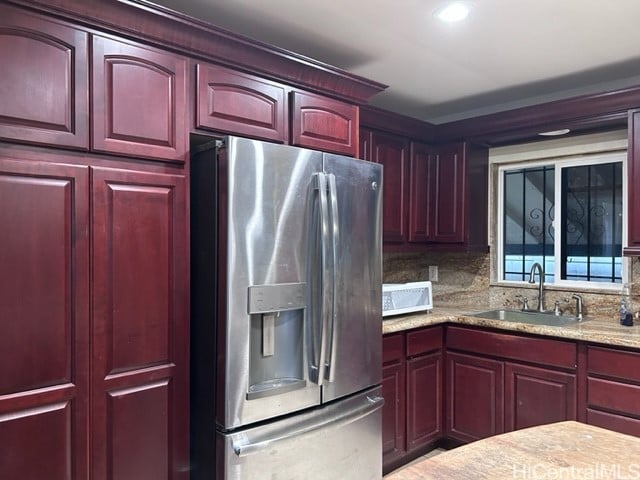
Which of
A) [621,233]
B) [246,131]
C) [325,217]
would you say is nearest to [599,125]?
[621,233]

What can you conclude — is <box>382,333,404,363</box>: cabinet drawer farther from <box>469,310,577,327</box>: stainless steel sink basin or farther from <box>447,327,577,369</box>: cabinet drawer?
<box>469,310,577,327</box>: stainless steel sink basin

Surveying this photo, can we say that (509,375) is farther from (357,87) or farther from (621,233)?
(357,87)

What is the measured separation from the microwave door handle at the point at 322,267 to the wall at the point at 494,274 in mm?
1742

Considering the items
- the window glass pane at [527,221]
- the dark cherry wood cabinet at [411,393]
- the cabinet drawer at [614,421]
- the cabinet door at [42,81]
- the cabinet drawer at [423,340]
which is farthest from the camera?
the window glass pane at [527,221]

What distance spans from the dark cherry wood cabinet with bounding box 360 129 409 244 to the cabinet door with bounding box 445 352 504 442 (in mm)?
914

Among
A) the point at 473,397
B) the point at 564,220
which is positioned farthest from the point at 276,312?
the point at 564,220

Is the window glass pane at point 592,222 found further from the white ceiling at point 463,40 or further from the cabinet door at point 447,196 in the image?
the cabinet door at point 447,196

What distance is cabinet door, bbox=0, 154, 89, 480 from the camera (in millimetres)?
1431

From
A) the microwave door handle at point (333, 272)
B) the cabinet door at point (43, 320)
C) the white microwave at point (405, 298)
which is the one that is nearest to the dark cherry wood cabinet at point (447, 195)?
the white microwave at point (405, 298)

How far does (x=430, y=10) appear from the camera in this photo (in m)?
2.03

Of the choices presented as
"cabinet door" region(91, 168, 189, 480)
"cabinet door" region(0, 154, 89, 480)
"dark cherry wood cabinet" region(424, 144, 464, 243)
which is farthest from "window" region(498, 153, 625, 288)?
"cabinet door" region(0, 154, 89, 480)

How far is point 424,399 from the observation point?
2.97 m

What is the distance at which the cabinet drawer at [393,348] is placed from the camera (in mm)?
2693

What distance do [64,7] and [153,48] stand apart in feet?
1.03
